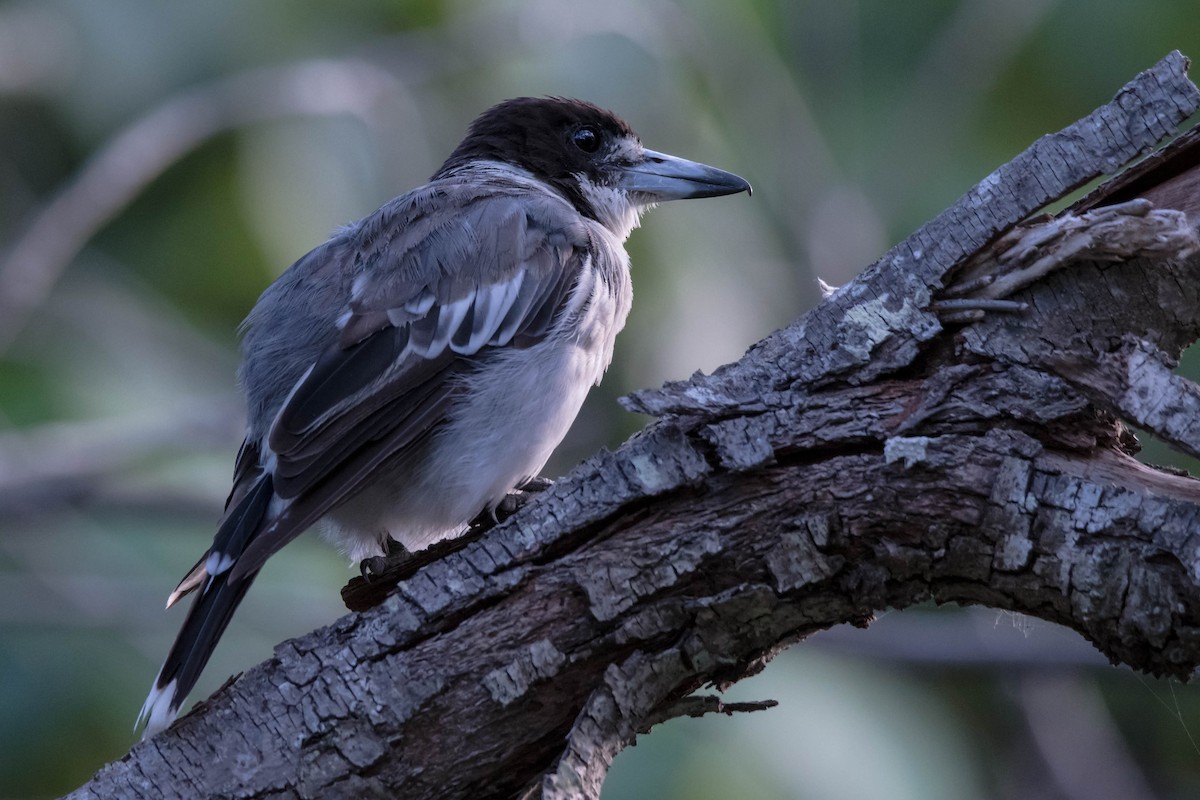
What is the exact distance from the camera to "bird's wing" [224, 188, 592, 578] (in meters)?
2.78

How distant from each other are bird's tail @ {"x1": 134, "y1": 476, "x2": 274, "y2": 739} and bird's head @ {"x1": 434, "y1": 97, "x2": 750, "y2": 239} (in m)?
1.58

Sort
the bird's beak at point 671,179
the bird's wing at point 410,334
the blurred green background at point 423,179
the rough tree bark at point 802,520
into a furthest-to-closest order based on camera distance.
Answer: the blurred green background at point 423,179, the bird's beak at point 671,179, the bird's wing at point 410,334, the rough tree bark at point 802,520

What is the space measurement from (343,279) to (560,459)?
367cm

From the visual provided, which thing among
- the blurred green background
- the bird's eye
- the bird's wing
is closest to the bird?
the bird's wing

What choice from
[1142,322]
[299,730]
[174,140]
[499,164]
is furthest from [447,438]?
[174,140]

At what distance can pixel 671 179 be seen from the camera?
3889mm

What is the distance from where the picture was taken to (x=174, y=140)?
19.1ft

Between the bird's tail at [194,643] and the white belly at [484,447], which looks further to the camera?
the white belly at [484,447]

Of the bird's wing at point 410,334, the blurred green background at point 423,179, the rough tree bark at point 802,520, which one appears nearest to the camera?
the rough tree bark at point 802,520

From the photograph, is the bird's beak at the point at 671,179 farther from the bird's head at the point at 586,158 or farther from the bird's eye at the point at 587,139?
the bird's eye at the point at 587,139

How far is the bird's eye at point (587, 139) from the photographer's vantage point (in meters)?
4.00

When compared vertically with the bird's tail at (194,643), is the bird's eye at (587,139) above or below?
above

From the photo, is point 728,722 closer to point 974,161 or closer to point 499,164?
point 499,164

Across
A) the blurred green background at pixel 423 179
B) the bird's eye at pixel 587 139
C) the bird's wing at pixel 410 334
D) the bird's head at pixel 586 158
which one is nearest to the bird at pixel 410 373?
the bird's wing at pixel 410 334
